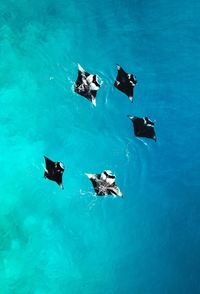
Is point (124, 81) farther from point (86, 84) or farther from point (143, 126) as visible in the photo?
point (143, 126)

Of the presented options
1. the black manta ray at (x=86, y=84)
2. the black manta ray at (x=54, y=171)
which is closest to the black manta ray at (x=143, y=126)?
the black manta ray at (x=86, y=84)

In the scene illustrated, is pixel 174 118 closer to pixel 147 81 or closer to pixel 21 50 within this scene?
pixel 147 81

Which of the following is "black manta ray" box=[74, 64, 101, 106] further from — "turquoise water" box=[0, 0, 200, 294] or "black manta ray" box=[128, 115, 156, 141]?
"black manta ray" box=[128, 115, 156, 141]

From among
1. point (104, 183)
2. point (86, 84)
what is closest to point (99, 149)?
point (104, 183)

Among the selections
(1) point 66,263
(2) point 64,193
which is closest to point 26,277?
(1) point 66,263

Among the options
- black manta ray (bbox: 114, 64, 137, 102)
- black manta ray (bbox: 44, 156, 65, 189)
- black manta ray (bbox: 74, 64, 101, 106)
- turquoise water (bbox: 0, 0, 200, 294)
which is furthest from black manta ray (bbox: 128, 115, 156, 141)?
black manta ray (bbox: 44, 156, 65, 189)

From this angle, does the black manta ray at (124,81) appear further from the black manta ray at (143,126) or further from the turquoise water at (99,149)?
the black manta ray at (143,126)
